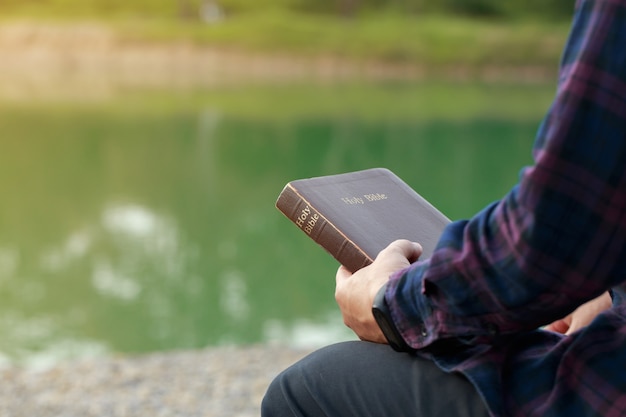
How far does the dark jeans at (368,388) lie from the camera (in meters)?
0.62

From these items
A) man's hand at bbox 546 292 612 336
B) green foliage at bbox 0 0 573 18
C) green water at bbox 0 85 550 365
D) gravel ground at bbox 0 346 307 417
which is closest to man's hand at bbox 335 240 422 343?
man's hand at bbox 546 292 612 336

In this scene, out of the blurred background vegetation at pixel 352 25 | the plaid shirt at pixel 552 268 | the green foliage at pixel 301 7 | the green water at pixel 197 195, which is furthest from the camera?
the green foliage at pixel 301 7

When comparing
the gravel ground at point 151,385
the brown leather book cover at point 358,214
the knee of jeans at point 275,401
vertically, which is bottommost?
the gravel ground at point 151,385

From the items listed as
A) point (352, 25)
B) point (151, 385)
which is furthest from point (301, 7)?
point (151, 385)

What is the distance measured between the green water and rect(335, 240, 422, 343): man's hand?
2.61 meters

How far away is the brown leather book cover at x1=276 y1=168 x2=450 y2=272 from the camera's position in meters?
0.75

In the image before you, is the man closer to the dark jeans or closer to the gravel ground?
the dark jeans

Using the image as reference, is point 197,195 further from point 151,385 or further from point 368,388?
point 368,388

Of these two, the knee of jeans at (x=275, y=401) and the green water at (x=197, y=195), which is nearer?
the knee of jeans at (x=275, y=401)

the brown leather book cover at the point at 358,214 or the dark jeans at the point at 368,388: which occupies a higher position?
the brown leather book cover at the point at 358,214

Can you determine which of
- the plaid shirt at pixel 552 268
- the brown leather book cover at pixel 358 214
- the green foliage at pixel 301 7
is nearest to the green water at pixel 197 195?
the brown leather book cover at pixel 358 214

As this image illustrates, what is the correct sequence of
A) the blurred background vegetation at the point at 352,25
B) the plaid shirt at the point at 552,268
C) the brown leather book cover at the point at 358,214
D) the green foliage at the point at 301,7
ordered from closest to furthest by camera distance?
the plaid shirt at the point at 552,268 < the brown leather book cover at the point at 358,214 < the blurred background vegetation at the point at 352,25 < the green foliage at the point at 301,7

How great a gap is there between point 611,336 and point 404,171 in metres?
7.70

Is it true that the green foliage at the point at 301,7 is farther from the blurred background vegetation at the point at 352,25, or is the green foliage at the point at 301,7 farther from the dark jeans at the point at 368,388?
the dark jeans at the point at 368,388
